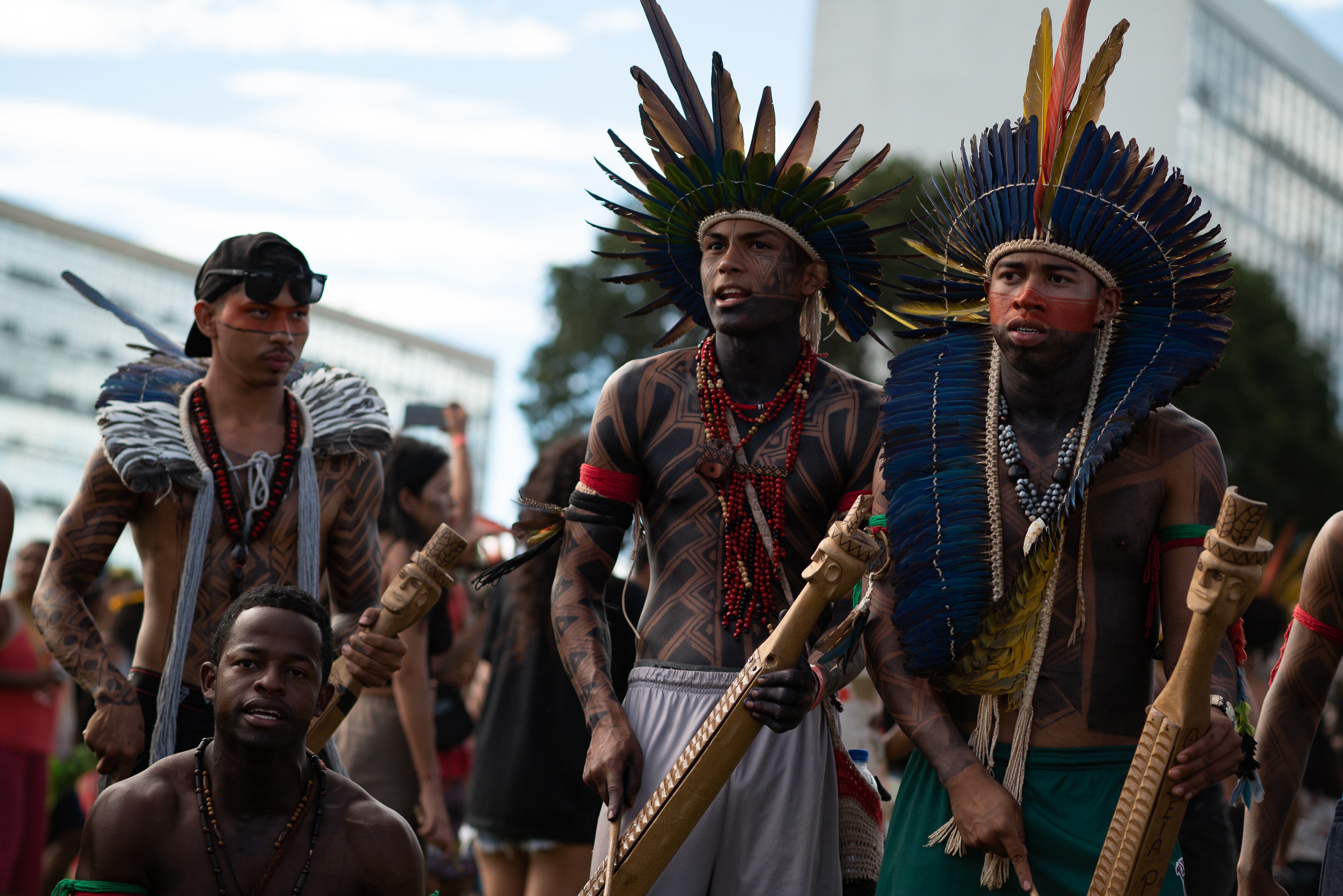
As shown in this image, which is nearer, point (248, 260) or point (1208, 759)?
point (1208, 759)

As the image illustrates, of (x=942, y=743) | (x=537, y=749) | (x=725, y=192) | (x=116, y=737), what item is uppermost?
(x=725, y=192)

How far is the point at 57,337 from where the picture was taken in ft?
168

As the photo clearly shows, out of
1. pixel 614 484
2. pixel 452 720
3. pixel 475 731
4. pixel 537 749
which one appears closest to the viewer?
pixel 614 484

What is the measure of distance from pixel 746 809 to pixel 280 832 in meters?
1.04

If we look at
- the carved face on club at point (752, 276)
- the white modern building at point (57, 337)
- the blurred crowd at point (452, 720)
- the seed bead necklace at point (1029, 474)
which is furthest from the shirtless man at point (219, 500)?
the white modern building at point (57, 337)

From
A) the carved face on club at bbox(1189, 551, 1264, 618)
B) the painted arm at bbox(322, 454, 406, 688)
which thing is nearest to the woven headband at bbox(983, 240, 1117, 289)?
the carved face on club at bbox(1189, 551, 1264, 618)

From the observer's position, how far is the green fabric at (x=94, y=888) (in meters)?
3.03

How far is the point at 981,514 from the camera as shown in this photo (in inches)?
135

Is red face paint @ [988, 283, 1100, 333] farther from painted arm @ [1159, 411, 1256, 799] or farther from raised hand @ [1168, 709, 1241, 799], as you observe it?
raised hand @ [1168, 709, 1241, 799]

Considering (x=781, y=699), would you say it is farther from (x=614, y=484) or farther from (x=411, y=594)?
(x=411, y=594)

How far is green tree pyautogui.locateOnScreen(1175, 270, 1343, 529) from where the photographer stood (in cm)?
2745

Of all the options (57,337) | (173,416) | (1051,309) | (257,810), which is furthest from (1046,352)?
(57,337)

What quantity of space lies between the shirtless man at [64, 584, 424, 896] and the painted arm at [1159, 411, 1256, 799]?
1690 millimetres

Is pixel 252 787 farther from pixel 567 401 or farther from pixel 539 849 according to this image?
pixel 567 401
